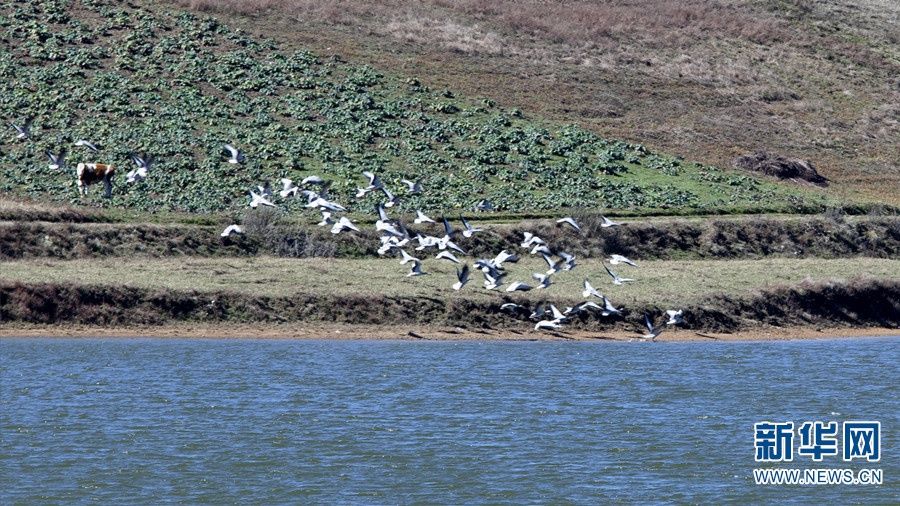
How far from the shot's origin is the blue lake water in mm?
22266

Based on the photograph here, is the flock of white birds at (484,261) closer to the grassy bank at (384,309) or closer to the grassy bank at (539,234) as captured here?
the grassy bank at (384,309)

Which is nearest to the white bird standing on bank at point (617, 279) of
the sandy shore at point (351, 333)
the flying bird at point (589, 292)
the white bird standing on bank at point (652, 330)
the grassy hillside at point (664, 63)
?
the flying bird at point (589, 292)

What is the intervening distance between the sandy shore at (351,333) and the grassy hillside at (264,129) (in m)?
11.3

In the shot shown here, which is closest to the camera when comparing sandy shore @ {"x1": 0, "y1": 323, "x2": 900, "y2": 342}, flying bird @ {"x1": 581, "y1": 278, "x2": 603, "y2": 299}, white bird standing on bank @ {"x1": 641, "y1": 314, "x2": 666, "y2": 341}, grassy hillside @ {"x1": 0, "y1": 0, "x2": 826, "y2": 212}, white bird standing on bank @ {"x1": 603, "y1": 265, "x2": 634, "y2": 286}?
sandy shore @ {"x1": 0, "y1": 323, "x2": 900, "y2": 342}

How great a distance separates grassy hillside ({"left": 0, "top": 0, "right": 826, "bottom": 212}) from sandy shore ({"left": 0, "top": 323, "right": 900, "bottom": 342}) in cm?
1133

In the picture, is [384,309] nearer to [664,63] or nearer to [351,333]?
[351,333]

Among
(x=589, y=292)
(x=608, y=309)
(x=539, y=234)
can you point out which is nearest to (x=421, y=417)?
(x=608, y=309)

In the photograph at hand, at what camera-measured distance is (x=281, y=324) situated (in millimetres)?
34719

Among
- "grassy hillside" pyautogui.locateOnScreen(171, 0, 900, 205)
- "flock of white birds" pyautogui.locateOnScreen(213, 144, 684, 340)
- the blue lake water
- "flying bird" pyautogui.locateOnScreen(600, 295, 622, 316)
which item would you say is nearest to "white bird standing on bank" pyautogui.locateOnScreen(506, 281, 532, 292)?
"flock of white birds" pyautogui.locateOnScreen(213, 144, 684, 340)

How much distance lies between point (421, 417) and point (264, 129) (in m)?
30.4

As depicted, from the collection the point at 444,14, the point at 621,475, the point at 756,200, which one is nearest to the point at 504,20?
the point at 444,14

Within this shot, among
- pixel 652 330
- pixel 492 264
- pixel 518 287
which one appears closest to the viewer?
pixel 492 264

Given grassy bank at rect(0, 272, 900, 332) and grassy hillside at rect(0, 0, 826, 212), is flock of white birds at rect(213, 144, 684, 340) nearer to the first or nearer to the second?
grassy bank at rect(0, 272, 900, 332)

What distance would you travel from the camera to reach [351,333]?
34.8m
